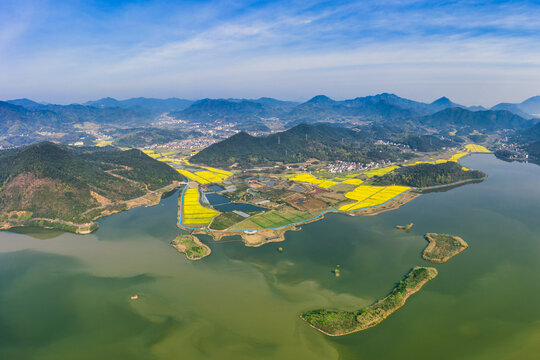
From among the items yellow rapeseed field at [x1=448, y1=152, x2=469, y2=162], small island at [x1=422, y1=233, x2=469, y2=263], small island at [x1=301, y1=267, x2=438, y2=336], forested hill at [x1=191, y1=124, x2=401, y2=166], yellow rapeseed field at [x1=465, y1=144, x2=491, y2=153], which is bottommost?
small island at [x1=301, y1=267, x2=438, y2=336]

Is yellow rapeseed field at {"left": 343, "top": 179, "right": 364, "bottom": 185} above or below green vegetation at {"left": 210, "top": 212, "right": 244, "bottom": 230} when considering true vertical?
above

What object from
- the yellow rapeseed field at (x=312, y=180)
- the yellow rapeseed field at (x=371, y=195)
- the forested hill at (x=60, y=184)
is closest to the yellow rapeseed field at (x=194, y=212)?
the forested hill at (x=60, y=184)

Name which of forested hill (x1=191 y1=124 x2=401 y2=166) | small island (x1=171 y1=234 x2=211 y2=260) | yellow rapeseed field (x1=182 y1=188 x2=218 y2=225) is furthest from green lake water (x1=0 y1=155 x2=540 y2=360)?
forested hill (x1=191 y1=124 x2=401 y2=166)

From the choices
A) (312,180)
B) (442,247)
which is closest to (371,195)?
(312,180)

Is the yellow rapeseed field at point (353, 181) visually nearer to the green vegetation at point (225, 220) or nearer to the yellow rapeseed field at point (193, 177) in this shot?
the green vegetation at point (225, 220)

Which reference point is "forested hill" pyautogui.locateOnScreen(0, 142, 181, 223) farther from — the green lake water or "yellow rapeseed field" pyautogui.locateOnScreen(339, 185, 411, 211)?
"yellow rapeseed field" pyautogui.locateOnScreen(339, 185, 411, 211)

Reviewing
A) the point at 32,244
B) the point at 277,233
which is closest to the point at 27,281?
the point at 32,244

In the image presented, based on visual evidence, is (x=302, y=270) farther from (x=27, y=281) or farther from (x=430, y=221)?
(x=27, y=281)

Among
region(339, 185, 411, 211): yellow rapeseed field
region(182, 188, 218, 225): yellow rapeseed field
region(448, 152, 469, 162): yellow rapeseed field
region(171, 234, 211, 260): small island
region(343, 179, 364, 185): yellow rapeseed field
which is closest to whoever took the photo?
region(171, 234, 211, 260): small island
